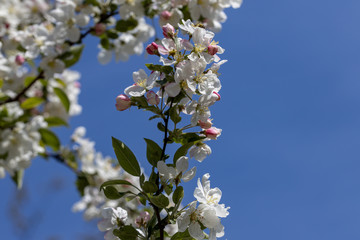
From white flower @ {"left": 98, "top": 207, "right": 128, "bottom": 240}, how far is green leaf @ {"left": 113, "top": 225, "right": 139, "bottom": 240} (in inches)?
2.0

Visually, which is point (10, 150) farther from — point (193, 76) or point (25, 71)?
point (193, 76)

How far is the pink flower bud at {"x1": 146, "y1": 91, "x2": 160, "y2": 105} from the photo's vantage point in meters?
0.98

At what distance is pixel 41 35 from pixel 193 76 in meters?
1.78

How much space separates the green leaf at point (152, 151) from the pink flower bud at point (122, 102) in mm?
107

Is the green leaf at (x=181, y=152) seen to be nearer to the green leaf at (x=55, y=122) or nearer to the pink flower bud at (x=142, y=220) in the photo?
the pink flower bud at (x=142, y=220)

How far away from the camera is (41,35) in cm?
242

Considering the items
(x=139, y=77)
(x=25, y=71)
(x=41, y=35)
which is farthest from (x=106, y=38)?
(x=139, y=77)

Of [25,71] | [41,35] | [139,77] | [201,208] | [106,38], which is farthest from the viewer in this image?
[25,71]

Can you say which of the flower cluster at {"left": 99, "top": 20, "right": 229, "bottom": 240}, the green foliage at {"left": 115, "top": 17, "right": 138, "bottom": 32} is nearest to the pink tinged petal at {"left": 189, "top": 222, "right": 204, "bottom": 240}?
the flower cluster at {"left": 99, "top": 20, "right": 229, "bottom": 240}

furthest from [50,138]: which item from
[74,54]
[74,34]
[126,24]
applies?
[126,24]

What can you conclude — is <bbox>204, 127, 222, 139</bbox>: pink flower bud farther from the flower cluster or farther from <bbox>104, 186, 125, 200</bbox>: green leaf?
<bbox>104, 186, 125, 200</bbox>: green leaf

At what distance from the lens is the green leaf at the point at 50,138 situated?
9.53 ft

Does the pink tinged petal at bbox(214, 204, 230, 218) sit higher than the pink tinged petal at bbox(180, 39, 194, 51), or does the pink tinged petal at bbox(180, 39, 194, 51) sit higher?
the pink tinged petal at bbox(180, 39, 194, 51)

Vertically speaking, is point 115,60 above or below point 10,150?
above
